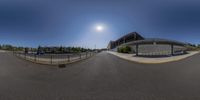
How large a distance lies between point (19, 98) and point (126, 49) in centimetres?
3960

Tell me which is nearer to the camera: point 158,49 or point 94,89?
point 94,89

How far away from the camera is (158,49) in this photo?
1730 inches

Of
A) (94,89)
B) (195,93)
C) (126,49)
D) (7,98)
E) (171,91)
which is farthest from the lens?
(126,49)

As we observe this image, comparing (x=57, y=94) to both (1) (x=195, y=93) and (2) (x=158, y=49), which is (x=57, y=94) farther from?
(2) (x=158, y=49)

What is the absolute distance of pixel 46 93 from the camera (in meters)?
4.68

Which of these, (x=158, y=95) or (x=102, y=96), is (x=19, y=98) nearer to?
(x=102, y=96)

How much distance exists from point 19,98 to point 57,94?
1077mm

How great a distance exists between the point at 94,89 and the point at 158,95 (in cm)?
215

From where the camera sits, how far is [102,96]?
4430 millimetres

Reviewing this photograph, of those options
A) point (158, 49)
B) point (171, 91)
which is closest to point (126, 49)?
point (158, 49)

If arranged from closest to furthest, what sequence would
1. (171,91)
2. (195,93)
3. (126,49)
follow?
1. (195,93)
2. (171,91)
3. (126,49)

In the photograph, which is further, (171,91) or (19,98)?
(171,91)

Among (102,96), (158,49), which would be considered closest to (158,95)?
(102,96)

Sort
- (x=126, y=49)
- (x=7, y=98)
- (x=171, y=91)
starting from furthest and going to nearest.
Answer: (x=126, y=49) → (x=171, y=91) → (x=7, y=98)
